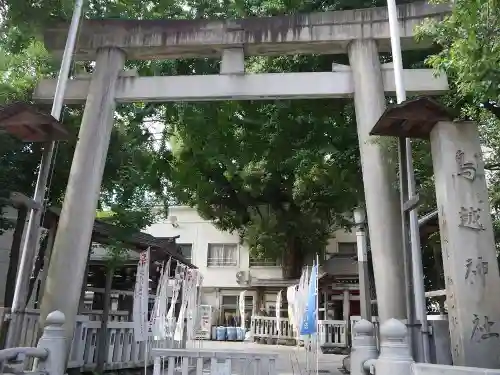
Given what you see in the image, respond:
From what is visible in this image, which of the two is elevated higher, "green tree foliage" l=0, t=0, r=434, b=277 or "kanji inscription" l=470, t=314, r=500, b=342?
"green tree foliage" l=0, t=0, r=434, b=277

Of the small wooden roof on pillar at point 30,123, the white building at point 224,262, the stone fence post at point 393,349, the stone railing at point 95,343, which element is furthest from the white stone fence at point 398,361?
the white building at point 224,262

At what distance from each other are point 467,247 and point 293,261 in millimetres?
22913

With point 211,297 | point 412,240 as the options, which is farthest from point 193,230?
point 412,240

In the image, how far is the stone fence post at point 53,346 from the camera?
19.4 feet

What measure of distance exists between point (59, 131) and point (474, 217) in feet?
20.2

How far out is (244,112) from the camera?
12.4 m

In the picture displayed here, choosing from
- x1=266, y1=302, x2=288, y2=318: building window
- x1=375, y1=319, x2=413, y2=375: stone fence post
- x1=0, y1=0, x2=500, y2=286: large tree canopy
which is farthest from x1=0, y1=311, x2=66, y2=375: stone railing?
x1=266, y1=302, x2=288, y2=318: building window

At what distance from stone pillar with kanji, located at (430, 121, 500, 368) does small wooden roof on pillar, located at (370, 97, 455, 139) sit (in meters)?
0.14

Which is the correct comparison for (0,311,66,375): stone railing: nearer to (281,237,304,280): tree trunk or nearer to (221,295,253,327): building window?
(281,237,304,280): tree trunk

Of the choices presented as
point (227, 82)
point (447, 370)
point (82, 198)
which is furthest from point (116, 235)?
point (447, 370)

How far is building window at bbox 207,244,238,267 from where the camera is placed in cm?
3294

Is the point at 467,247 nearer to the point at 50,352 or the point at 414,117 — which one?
the point at 414,117

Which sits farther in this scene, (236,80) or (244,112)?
(244,112)

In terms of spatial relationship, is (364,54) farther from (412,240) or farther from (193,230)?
(193,230)
